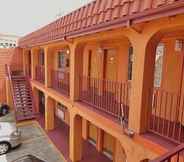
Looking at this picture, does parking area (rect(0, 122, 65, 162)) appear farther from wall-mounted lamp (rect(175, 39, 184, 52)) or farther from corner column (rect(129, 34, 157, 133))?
wall-mounted lamp (rect(175, 39, 184, 52))

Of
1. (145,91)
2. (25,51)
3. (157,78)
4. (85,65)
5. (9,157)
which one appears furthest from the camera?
(25,51)

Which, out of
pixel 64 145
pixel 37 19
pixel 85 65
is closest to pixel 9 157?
pixel 64 145

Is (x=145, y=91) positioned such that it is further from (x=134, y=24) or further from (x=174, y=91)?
(x=174, y=91)

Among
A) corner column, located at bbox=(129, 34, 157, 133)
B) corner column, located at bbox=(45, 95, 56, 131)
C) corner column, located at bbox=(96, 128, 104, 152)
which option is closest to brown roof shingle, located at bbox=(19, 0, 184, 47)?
corner column, located at bbox=(129, 34, 157, 133)

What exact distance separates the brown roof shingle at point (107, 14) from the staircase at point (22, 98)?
27.9 ft

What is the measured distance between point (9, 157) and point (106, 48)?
7.59m

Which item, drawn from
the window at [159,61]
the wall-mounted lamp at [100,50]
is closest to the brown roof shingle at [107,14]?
the window at [159,61]

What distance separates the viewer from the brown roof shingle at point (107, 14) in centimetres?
355

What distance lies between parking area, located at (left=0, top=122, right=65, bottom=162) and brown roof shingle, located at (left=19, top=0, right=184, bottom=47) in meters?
5.99

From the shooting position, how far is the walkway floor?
949cm

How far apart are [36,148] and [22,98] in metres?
5.79

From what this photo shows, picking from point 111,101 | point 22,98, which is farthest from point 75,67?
point 22,98

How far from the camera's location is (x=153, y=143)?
412 centimetres

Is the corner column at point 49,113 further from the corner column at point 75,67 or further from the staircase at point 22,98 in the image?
the corner column at point 75,67
